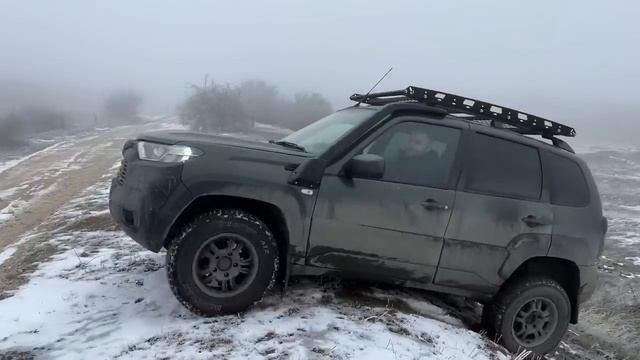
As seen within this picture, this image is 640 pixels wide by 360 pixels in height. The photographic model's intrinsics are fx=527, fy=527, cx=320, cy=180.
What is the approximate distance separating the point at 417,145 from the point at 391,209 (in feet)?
2.13

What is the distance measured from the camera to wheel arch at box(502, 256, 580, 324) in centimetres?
503

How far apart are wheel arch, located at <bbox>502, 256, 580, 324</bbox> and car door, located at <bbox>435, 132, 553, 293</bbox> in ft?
0.74

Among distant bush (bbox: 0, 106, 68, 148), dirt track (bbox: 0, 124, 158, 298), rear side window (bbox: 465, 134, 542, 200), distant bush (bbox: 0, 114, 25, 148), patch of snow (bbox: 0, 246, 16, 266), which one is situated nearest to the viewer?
rear side window (bbox: 465, 134, 542, 200)

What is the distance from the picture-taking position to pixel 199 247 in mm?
4152

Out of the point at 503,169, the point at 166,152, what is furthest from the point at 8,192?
the point at 503,169

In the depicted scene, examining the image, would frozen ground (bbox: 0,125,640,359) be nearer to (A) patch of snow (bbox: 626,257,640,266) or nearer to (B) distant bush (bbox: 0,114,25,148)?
(A) patch of snow (bbox: 626,257,640,266)

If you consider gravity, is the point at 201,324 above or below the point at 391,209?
below

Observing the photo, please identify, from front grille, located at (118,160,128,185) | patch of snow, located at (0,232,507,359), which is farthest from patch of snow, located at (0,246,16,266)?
front grille, located at (118,160,128,185)

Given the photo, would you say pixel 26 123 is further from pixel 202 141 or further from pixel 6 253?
pixel 202 141

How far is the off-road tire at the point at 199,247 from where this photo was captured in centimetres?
414

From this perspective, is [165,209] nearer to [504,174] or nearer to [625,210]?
[504,174]

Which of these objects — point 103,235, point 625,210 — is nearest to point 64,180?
point 103,235

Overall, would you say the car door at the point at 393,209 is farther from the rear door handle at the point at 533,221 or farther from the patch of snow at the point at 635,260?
the patch of snow at the point at 635,260

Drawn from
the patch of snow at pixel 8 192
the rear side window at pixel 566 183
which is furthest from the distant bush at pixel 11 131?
the rear side window at pixel 566 183
